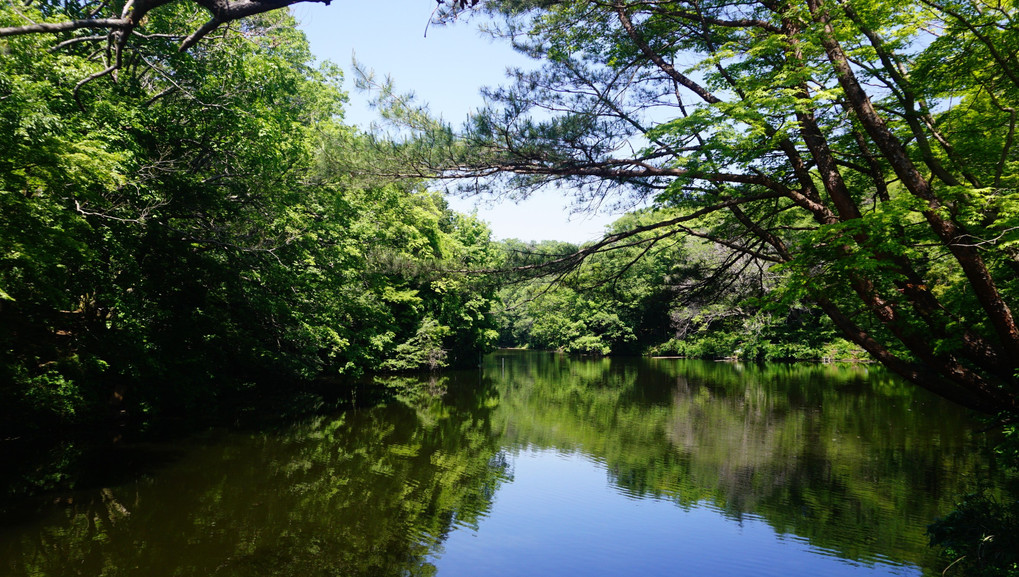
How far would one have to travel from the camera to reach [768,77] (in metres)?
5.91

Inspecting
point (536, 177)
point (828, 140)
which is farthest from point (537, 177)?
point (828, 140)

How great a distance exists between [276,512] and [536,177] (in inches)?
219

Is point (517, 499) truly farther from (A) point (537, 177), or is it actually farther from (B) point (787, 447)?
(B) point (787, 447)

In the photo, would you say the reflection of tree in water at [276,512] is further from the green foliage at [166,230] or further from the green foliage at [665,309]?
the green foliage at [665,309]

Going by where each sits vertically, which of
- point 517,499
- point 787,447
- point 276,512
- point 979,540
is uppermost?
point 979,540

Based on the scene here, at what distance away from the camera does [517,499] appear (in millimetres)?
8273

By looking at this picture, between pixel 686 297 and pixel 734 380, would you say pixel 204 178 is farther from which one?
pixel 734 380

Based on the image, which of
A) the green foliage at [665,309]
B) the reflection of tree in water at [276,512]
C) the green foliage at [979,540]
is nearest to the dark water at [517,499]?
the reflection of tree in water at [276,512]

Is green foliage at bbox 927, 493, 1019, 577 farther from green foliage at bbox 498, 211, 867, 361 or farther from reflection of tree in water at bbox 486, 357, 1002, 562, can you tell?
green foliage at bbox 498, 211, 867, 361

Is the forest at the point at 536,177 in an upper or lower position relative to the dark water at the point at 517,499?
upper

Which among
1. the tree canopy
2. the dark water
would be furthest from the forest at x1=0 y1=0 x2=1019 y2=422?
the dark water

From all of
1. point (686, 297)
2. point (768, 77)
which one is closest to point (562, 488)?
point (686, 297)

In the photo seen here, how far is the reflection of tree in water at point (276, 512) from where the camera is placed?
5660mm

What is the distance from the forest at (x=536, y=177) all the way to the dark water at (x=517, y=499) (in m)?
2.13
